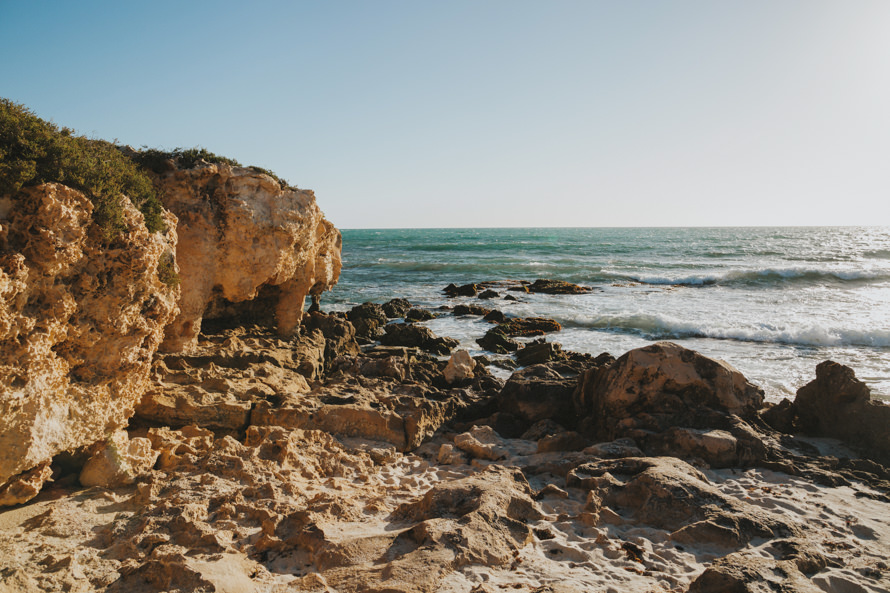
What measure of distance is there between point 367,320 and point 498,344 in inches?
179

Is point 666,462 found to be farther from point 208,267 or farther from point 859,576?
point 208,267

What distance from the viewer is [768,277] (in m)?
32.6

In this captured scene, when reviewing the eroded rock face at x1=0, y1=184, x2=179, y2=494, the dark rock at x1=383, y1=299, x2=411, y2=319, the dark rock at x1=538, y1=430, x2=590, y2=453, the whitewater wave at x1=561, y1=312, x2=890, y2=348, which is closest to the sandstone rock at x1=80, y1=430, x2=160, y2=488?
the eroded rock face at x1=0, y1=184, x2=179, y2=494

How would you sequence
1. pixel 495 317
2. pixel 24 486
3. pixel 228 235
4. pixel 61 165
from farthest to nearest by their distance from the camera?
pixel 495 317, pixel 228 235, pixel 61 165, pixel 24 486

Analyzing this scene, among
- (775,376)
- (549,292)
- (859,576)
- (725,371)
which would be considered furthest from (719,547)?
(549,292)

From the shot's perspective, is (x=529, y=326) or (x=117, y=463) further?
(x=529, y=326)

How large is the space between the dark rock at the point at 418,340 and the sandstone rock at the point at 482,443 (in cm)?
Answer: 682

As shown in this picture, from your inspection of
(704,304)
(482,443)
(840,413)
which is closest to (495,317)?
(704,304)

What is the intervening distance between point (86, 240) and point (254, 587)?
383 cm

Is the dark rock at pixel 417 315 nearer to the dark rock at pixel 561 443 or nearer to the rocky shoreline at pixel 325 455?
the rocky shoreline at pixel 325 455

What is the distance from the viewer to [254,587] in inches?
154

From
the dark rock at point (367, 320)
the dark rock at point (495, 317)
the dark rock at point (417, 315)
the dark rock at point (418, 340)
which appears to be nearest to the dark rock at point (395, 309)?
the dark rock at point (417, 315)

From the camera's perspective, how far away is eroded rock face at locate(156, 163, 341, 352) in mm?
7816

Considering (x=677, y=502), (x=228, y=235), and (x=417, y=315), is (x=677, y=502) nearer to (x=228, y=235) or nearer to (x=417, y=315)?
(x=228, y=235)
